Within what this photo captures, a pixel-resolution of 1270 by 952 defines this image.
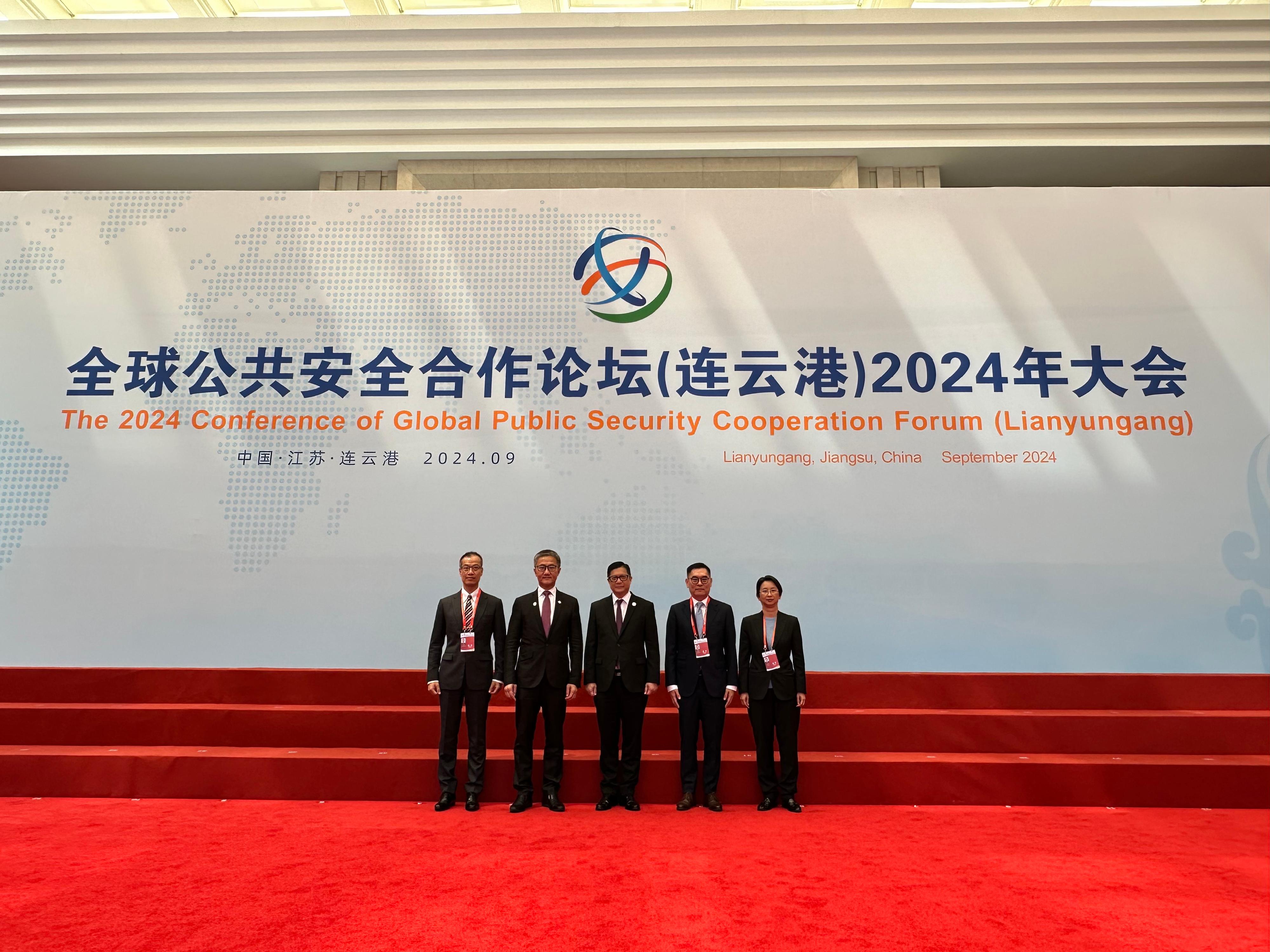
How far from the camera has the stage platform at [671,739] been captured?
13.5 ft

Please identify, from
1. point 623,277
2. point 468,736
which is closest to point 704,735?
point 468,736

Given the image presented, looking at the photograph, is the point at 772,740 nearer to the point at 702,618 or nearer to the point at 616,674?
the point at 702,618

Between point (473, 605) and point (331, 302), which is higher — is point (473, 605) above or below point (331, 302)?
below

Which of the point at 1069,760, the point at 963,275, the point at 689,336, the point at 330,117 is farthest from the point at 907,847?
the point at 330,117

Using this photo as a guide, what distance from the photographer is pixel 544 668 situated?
158 inches

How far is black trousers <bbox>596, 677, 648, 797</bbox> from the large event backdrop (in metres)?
1.36

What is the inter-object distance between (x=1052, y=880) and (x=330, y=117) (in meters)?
6.73

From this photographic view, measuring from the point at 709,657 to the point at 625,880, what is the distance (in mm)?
1408

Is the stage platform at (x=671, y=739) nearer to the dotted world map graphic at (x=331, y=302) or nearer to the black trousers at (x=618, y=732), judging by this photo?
the black trousers at (x=618, y=732)

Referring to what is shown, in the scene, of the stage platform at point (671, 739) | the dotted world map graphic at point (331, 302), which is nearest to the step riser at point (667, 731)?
the stage platform at point (671, 739)

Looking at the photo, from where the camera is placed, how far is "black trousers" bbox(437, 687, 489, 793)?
3.94 m

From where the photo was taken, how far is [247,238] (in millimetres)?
5883

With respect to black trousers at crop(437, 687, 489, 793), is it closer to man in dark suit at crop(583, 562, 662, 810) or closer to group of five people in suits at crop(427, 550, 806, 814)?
group of five people in suits at crop(427, 550, 806, 814)

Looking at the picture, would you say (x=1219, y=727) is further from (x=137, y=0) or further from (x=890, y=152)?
(x=137, y=0)
